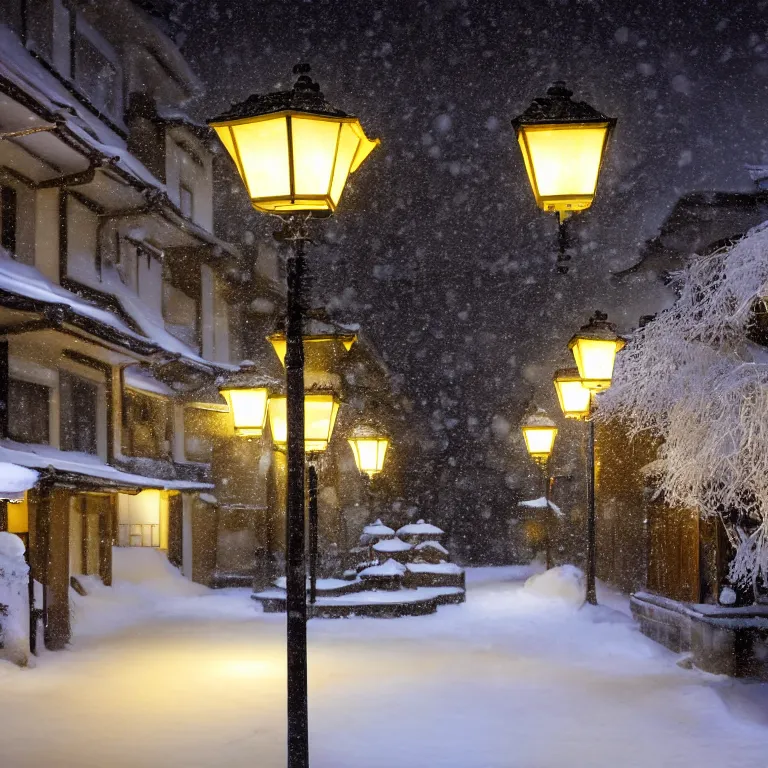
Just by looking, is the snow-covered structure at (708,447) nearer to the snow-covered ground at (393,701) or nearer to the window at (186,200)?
the snow-covered ground at (393,701)

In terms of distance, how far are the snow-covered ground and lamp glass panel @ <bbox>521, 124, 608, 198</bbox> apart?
453cm

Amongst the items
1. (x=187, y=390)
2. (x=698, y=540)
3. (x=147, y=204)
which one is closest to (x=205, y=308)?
(x=187, y=390)

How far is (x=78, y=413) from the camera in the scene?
22.2m

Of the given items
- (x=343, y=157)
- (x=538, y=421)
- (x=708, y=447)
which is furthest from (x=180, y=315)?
(x=343, y=157)

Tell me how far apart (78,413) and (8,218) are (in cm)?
475

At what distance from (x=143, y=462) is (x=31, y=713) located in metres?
15.1

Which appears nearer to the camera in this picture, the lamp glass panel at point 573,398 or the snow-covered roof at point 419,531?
the lamp glass panel at point 573,398

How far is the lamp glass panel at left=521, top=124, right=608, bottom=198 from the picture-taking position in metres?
6.09

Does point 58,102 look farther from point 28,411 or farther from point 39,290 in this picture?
point 28,411

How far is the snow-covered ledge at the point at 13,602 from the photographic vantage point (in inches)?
500

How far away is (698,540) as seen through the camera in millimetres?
12617

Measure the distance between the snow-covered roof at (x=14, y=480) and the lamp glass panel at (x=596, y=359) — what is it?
7545 mm

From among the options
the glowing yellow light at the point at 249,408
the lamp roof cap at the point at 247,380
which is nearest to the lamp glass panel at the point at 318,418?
the glowing yellow light at the point at 249,408

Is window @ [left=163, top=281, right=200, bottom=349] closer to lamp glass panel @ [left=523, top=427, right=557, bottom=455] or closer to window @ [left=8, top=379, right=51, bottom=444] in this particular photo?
window @ [left=8, top=379, right=51, bottom=444]
